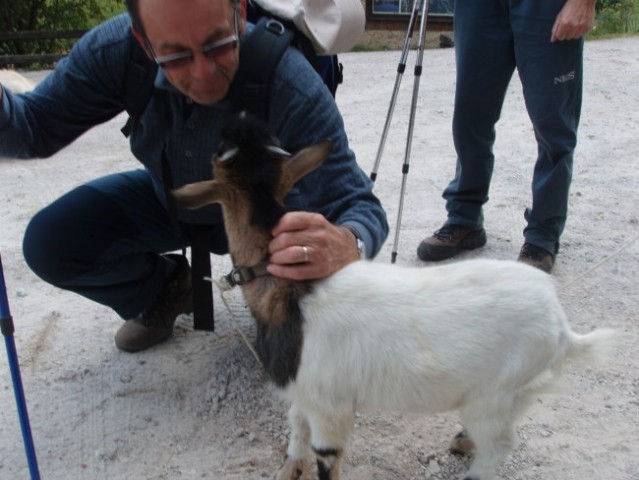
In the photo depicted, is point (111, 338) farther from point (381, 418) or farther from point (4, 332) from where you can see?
point (381, 418)

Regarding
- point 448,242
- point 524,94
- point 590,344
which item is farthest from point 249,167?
point 448,242

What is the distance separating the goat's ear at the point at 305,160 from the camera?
7.14 ft

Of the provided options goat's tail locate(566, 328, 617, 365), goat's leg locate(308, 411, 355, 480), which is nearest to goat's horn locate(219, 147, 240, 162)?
goat's leg locate(308, 411, 355, 480)

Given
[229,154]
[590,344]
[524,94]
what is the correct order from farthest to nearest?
[524,94] → [590,344] → [229,154]

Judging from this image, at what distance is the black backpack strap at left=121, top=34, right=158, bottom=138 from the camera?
2666mm

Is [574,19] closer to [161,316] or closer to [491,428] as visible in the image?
[491,428]

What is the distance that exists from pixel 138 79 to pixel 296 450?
161 cm

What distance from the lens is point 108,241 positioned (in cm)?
307

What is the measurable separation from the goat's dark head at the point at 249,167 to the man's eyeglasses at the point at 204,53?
0.96 feet

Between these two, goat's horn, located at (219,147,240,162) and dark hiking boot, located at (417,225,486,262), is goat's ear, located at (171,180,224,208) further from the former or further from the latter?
dark hiking boot, located at (417,225,486,262)

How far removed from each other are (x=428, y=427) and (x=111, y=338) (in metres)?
1.76

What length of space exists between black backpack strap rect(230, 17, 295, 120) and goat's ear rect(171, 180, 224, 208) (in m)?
0.47

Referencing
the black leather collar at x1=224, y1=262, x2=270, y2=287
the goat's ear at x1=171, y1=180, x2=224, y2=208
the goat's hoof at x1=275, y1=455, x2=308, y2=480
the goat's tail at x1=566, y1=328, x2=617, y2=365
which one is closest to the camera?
the goat's ear at x1=171, y1=180, x2=224, y2=208

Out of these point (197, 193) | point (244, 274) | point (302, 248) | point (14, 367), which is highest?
point (197, 193)
